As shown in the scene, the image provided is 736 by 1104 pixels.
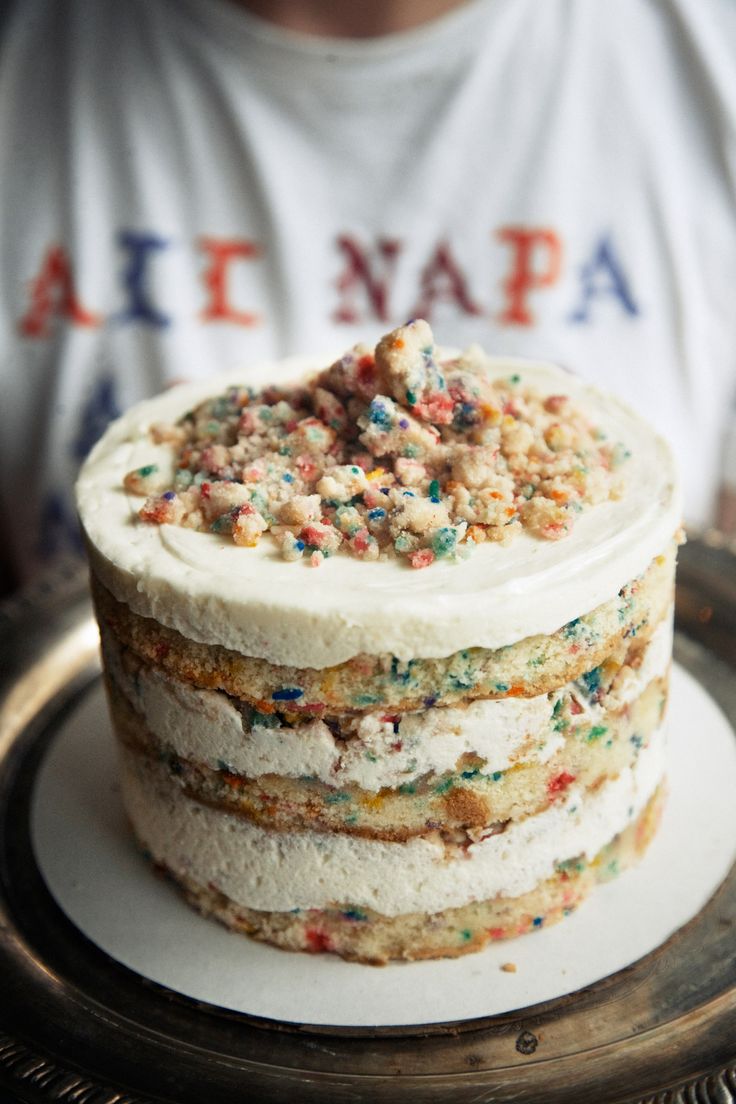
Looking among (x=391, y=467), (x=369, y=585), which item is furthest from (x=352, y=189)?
(x=369, y=585)

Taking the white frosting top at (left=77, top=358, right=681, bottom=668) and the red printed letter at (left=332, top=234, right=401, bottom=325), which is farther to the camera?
the red printed letter at (left=332, top=234, right=401, bottom=325)

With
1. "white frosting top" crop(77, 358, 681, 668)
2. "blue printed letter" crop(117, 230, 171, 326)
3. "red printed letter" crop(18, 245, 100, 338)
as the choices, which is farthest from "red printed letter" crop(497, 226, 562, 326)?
"white frosting top" crop(77, 358, 681, 668)

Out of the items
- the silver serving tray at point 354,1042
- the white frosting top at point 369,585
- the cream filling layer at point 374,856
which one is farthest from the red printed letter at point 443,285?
the silver serving tray at point 354,1042

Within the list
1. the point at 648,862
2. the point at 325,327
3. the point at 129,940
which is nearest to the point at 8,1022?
the point at 129,940

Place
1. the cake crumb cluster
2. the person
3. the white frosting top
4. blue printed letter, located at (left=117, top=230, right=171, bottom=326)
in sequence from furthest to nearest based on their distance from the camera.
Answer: blue printed letter, located at (left=117, top=230, right=171, bottom=326)
the person
the cake crumb cluster
the white frosting top

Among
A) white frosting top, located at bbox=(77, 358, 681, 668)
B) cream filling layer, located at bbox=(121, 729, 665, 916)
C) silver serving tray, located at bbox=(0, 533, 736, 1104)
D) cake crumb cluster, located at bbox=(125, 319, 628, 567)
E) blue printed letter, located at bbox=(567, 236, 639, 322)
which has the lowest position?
silver serving tray, located at bbox=(0, 533, 736, 1104)

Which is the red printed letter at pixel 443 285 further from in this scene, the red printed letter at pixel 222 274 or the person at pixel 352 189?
the red printed letter at pixel 222 274

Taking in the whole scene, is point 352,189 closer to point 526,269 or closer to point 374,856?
point 526,269

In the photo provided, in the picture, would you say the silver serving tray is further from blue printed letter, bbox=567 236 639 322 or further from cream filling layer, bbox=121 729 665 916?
blue printed letter, bbox=567 236 639 322
